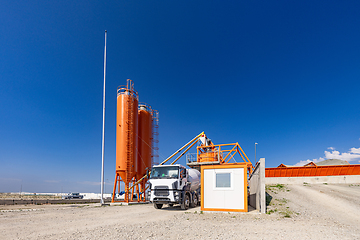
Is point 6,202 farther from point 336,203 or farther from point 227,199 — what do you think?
point 336,203

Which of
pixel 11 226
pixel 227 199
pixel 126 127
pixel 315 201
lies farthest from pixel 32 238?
pixel 126 127

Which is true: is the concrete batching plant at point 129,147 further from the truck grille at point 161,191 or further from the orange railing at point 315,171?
the orange railing at point 315,171

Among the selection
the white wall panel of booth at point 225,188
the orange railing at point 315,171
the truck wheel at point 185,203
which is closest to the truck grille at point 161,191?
the truck wheel at point 185,203

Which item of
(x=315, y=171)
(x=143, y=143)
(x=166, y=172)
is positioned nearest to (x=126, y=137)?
(x=143, y=143)

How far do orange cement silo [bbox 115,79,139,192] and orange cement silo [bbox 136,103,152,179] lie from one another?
2.59 m

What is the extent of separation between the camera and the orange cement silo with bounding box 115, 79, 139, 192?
2667cm

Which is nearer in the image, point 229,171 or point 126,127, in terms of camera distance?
point 229,171

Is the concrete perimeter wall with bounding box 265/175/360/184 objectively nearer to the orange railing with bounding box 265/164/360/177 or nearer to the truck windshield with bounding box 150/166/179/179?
the orange railing with bounding box 265/164/360/177

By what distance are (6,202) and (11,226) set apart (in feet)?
77.9

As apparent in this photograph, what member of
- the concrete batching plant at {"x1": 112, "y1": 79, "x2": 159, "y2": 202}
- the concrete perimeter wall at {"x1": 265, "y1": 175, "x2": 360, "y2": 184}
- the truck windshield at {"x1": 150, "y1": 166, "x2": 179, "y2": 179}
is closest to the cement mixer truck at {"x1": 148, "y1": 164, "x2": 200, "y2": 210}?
the truck windshield at {"x1": 150, "y1": 166, "x2": 179, "y2": 179}

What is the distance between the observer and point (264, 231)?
847 centimetres

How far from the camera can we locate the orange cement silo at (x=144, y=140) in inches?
1210

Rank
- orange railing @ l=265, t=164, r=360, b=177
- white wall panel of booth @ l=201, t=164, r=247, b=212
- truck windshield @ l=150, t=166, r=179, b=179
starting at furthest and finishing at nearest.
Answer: orange railing @ l=265, t=164, r=360, b=177
truck windshield @ l=150, t=166, r=179, b=179
white wall panel of booth @ l=201, t=164, r=247, b=212

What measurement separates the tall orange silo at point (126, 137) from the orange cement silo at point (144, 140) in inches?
79.2
